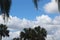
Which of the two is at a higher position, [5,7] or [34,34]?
[5,7]

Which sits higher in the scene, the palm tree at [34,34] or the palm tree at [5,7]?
the palm tree at [5,7]

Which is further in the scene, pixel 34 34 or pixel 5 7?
pixel 34 34

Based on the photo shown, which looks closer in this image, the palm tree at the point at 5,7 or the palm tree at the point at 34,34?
the palm tree at the point at 5,7

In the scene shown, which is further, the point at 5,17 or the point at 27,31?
the point at 27,31

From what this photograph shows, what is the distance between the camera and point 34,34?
5791 cm

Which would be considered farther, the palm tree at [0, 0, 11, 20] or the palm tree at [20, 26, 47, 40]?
the palm tree at [20, 26, 47, 40]

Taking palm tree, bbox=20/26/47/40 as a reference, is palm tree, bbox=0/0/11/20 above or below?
above

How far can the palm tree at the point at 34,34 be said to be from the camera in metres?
57.6

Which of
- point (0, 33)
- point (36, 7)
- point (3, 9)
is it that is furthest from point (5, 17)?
point (0, 33)

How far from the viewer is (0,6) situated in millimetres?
9586

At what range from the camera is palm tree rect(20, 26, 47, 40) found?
57.6m

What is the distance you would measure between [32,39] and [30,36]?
946 millimetres

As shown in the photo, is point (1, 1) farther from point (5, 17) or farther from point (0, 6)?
point (5, 17)

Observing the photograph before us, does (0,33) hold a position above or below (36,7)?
below
